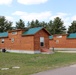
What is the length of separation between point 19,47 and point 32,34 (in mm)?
4595

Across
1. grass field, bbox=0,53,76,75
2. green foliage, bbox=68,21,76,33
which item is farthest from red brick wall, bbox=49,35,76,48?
green foliage, bbox=68,21,76,33

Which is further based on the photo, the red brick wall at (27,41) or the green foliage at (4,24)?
the green foliage at (4,24)

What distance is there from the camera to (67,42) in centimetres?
5784

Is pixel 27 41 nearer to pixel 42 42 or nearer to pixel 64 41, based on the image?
pixel 42 42

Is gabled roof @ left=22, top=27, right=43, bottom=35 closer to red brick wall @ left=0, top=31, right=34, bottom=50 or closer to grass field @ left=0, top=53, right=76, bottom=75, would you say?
red brick wall @ left=0, top=31, right=34, bottom=50

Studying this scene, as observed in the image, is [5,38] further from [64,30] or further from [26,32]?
[64,30]

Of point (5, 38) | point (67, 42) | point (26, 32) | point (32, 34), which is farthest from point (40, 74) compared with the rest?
point (67, 42)

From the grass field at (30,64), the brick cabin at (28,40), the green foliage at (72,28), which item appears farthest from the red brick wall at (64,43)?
the green foliage at (72,28)

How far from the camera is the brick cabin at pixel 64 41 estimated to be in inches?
2239

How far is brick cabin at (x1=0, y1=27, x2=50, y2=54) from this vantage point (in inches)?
1580

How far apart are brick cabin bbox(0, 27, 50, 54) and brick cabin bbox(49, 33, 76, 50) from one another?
1559 cm

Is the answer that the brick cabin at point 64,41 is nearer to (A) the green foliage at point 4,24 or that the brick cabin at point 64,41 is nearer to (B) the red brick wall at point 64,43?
(B) the red brick wall at point 64,43

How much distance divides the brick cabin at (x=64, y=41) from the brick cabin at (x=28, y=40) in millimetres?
15593

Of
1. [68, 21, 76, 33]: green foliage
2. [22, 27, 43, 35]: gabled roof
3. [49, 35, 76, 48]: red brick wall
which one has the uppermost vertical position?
[68, 21, 76, 33]: green foliage
